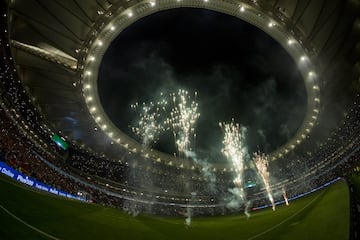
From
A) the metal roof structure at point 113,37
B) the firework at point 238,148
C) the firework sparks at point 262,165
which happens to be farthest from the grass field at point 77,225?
the firework sparks at point 262,165

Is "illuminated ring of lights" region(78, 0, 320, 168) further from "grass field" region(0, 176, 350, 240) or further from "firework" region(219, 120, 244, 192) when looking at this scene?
"grass field" region(0, 176, 350, 240)

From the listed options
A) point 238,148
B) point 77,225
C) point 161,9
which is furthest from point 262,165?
point 77,225

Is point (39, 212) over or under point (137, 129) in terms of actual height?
under

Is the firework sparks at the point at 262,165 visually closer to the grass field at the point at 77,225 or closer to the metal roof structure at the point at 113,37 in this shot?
the metal roof structure at the point at 113,37

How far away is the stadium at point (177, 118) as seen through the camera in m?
21.3

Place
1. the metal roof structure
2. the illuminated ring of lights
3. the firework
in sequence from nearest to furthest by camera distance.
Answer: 1. the metal roof structure
2. the illuminated ring of lights
3. the firework

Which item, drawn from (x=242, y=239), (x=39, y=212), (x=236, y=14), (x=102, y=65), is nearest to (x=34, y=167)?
(x=102, y=65)

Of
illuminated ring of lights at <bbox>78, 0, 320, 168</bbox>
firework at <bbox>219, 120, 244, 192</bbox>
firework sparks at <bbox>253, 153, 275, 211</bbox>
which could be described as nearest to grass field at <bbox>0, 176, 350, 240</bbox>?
illuminated ring of lights at <bbox>78, 0, 320, 168</bbox>

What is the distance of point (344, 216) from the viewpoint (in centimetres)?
1612

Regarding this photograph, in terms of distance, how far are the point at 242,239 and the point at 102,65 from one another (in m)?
27.0

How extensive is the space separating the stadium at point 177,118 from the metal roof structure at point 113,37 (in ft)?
0.48

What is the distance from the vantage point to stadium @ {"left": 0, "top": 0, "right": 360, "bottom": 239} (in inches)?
838

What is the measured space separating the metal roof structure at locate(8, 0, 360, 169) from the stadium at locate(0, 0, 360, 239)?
5.8 inches

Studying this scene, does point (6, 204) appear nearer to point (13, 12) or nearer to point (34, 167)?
point (34, 167)
